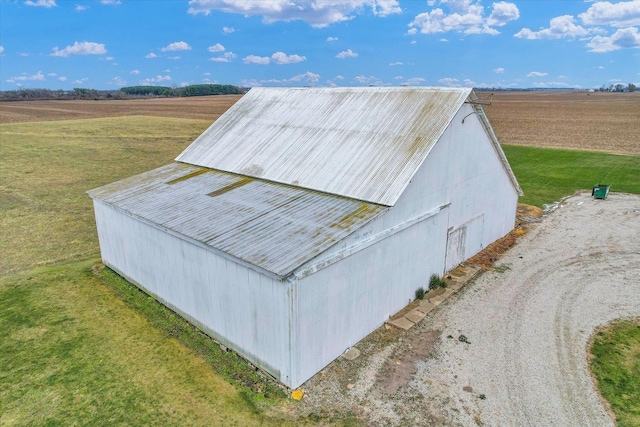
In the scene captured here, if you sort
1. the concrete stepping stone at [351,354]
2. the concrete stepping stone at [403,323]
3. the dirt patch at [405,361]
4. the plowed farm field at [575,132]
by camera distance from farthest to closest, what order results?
the plowed farm field at [575,132] → the concrete stepping stone at [403,323] → the concrete stepping stone at [351,354] → the dirt patch at [405,361]

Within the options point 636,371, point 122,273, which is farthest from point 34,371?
point 636,371

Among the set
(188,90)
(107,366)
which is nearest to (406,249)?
(107,366)

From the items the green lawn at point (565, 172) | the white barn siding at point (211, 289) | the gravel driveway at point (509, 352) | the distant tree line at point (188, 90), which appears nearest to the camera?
the gravel driveway at point (509, 352)

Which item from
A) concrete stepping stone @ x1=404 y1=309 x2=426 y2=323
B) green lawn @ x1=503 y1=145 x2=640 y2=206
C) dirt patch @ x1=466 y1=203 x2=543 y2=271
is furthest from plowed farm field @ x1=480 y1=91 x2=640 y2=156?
concrete stepping stone @ x1=404 y1=309 x2=426 y2=323

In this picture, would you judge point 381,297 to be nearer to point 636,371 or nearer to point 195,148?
point 636,371

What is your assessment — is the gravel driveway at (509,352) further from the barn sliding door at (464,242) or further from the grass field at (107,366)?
the grass field at (107,366)

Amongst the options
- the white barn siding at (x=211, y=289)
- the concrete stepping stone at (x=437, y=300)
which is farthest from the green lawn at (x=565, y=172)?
the white barn siding at (x=211, y=289)

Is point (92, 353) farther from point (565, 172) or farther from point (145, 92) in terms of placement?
point (145, 92)
